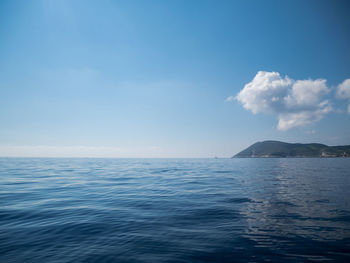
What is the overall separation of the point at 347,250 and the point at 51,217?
13.6 metres

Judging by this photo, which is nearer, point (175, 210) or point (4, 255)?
point (4, 255)

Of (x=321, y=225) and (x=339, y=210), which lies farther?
(x=339, y=210)

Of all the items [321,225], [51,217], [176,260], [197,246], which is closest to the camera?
[176,260]

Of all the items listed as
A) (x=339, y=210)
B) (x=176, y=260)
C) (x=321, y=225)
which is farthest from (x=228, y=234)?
(x=339, y=210)

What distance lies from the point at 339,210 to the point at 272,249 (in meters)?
7.39

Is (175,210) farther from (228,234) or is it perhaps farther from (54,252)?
(54,252)

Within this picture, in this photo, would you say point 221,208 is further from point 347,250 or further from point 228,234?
point 347,250

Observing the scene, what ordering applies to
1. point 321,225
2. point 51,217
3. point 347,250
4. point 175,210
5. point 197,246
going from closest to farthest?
1. point 347,250
2. point 197,246
3. point 321,225
4. point 51,217
5. point 175,210

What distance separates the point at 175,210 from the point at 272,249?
19.3 ft

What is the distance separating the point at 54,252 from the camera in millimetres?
5703

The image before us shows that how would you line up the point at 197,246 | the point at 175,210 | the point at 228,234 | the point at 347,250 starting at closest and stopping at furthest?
1. the point at 347,250
2. the point at 197,246
3. the point at 228,234
4. the point at 175,210

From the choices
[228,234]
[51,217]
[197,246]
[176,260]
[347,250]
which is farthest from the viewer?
[51,217]

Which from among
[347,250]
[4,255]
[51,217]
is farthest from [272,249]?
[51,217]

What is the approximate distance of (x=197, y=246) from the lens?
19.3ft
